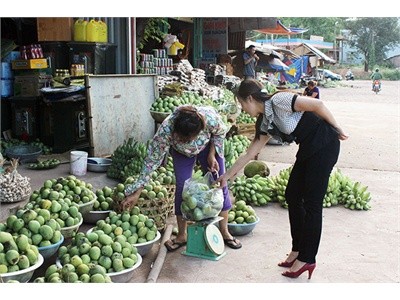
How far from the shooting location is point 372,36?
3931 centimetres

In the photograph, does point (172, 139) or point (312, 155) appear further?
point (172, 139)

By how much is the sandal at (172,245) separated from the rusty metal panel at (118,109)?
2800 mm

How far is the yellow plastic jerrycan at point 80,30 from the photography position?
7.43m

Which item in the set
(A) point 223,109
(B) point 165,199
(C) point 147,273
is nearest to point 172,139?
(B) point 165,199

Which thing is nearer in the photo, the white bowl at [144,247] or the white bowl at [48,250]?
the white bowl at [48,250]

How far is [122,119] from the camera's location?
716cm

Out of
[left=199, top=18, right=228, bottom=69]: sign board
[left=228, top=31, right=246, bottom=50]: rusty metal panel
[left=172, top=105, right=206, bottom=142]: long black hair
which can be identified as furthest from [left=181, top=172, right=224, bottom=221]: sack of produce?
[left=228, top=31, right=246, bottom=50]: rusty metal panel

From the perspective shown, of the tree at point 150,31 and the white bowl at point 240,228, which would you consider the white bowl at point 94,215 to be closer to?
the white bowl at point 240,228

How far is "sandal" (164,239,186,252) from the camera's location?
4258mm

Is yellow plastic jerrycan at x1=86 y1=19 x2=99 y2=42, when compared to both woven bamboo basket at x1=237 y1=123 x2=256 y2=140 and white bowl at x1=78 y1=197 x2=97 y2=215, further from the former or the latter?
white bowl at x1=78 y1=197 x2=97 y2=215

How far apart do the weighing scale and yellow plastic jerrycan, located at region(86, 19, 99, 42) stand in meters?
4.31

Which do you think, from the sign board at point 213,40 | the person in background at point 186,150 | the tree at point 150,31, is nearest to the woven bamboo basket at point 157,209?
the person in background at point 186,150

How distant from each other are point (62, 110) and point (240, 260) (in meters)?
4.28

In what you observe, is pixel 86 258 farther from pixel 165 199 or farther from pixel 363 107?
pixel 363 107
